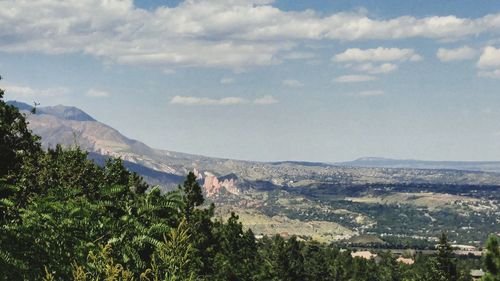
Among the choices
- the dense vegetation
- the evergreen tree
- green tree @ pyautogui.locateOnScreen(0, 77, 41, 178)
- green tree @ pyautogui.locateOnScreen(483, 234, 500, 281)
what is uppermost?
green tree @ pyautogui.locateOnScreen(0, 77, 41, 178)

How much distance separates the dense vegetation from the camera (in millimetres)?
13062

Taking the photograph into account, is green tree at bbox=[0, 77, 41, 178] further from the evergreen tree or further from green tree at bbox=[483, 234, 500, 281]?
the evergreen tree

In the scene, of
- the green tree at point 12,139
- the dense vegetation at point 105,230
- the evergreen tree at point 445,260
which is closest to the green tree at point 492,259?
the dense vegetation at point 105,230

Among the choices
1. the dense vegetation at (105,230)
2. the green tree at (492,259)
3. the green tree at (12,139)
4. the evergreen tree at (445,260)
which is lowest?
the evergreen tree at (445,260)

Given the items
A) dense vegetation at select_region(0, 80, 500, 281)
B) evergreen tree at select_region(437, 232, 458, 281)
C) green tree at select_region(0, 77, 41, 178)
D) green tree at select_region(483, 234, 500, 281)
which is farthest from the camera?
evergreen tree at select_region(437, 232, 458, 281)

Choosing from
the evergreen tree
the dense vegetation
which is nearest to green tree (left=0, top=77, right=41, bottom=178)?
the dense vegetation

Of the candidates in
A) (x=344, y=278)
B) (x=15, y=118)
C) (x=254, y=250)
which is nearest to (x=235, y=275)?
(x=254, y=250)

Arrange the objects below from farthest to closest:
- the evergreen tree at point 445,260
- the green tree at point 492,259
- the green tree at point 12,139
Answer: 1. the evergreen tree at point 445,260
2. the green tree at point 492,259
3. the green tree at point 12,139

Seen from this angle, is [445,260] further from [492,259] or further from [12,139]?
[12,139]

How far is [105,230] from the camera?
15414 mm

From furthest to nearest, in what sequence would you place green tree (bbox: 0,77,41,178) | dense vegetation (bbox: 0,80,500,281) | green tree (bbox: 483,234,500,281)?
green tree (bbox: 483,234,500,281)
green tree (bbox: 0,77,41,178)
dense vegetation (bbox: 0,80,500,281)

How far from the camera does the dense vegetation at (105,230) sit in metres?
13.1

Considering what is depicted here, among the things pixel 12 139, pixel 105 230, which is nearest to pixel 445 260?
pixel 12 139

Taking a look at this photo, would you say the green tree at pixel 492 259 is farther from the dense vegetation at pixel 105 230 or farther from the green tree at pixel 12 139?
the green tree at pixel 12 139
